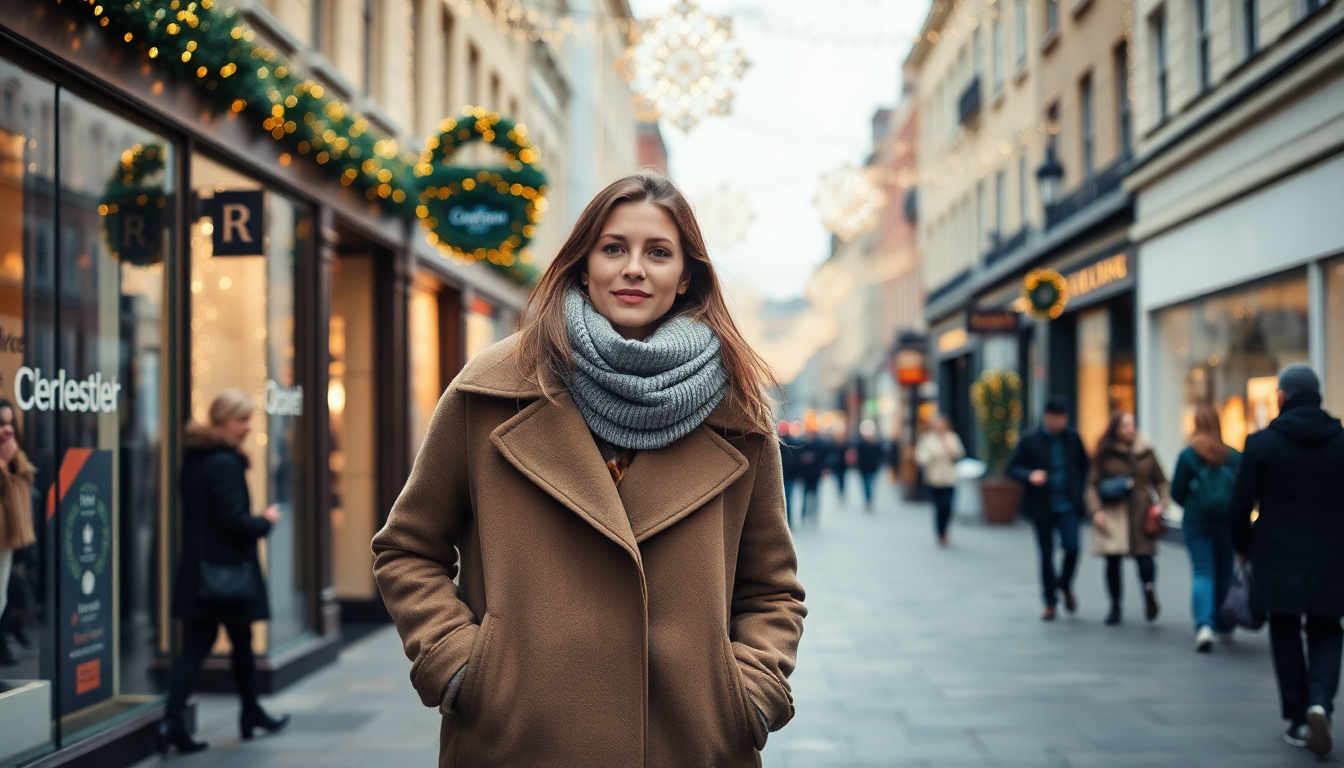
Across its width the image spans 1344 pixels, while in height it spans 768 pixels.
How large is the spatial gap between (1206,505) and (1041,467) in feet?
6.67

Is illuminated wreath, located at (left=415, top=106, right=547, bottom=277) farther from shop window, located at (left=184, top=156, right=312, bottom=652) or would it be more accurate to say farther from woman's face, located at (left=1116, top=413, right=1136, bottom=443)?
woman's face, located at (left=1116, top=413, right=1136, bottom=443)

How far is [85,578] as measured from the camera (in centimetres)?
614

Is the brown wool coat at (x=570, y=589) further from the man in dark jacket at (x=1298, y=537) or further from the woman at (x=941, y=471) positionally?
the woman at (x=941, y=471)

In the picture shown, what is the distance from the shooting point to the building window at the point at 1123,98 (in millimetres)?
18844

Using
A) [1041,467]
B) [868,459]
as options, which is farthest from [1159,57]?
[868,459]

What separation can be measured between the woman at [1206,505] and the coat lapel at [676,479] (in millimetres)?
7654

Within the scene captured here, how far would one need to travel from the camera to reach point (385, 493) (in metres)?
11.1

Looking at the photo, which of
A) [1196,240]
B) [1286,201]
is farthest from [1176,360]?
[1286,201]

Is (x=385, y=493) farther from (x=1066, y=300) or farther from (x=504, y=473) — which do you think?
(x=1066, y=300)

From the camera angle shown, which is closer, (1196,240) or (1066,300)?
(1196,240)

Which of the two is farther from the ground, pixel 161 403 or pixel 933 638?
pixel 161 403

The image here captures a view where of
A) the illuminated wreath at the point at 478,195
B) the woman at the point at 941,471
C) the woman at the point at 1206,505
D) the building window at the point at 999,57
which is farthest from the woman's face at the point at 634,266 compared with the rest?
the building window at the point at 999,57

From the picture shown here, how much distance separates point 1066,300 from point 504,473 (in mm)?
20322

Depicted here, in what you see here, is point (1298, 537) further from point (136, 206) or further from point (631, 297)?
point (136, 206)
